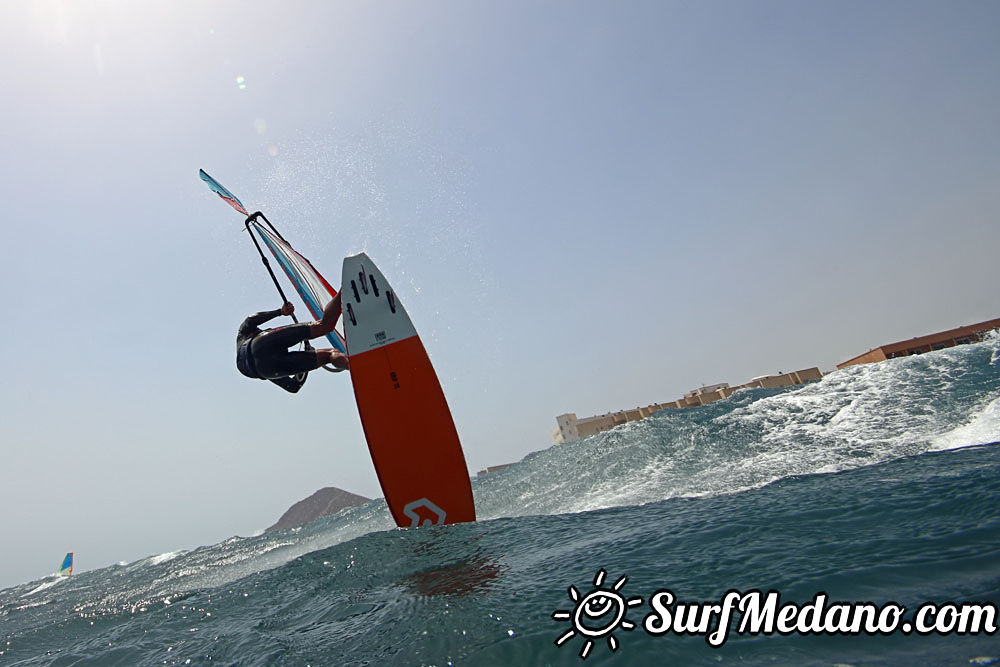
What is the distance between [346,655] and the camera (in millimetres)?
3062

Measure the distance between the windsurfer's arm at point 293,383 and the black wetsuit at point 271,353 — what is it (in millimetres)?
410

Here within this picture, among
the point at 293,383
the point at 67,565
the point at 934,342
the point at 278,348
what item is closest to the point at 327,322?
the point at 278,348

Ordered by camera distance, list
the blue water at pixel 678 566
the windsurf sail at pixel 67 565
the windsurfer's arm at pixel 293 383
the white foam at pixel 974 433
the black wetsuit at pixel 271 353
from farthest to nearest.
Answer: the windsurf sail at pixel 67 565 < the windsurfer's arm at pixel 293 383 < the black wetsuit at pixel 271 353 < the white foam at pixel 974 433 < the blue water at pixel 678 566

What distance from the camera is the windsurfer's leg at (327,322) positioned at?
24.4ft

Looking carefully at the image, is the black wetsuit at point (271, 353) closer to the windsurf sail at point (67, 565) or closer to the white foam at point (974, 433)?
the white foam at point (974, 433)

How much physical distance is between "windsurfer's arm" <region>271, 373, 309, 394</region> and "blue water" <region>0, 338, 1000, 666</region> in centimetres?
280

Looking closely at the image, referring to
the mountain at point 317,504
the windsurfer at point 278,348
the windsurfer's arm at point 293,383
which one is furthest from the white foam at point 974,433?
the mountain at point 317,504

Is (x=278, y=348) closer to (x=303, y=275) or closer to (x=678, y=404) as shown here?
(x=303, y=275)

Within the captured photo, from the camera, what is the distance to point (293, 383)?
8180mm

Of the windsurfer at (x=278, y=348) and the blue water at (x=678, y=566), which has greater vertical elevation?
the windsurfer at (x=278, y=348)

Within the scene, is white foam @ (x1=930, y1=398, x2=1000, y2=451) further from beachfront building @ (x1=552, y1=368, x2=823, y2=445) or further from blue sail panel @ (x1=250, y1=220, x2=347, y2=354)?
beachfront building @ (x1=552, y1=368, x2=823, y2=445)

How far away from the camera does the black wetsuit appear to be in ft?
23.5

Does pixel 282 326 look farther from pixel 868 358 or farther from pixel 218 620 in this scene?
pixel 868 358

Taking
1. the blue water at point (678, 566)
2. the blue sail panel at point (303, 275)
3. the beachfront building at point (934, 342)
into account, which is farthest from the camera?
the beachfront building at point (934, 342)
